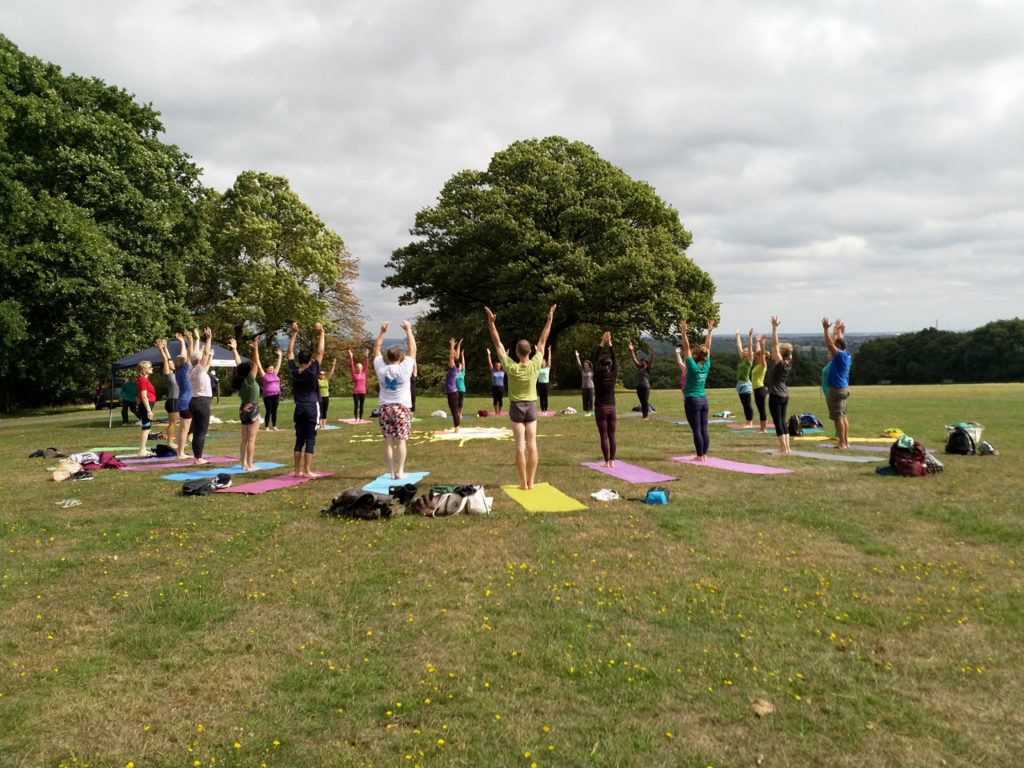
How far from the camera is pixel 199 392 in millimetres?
11969

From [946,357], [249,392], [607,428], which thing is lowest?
[607,428]

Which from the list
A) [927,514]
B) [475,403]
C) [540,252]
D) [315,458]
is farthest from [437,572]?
[540,252]

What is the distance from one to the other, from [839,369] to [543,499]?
7.59 meters

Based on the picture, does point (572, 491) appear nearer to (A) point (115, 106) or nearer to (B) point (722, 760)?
(B) point (722, 760)

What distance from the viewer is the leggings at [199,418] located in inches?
479

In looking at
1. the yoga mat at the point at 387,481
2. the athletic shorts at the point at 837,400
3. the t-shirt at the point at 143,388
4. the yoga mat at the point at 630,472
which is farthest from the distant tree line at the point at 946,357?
the t-shirt at the point at 143,388

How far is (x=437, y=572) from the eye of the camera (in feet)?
19.1

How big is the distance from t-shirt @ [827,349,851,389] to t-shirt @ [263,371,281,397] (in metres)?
14.0

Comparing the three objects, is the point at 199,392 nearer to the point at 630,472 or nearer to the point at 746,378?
the point at 630,472

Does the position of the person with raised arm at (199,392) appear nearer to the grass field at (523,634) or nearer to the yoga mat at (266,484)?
the yoga mat at (266,484)

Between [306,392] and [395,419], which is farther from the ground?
[306,392]

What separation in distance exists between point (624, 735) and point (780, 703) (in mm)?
1030

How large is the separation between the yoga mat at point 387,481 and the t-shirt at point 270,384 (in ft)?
24.9

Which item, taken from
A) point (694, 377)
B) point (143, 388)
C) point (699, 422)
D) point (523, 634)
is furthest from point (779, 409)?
point (143, 388)
